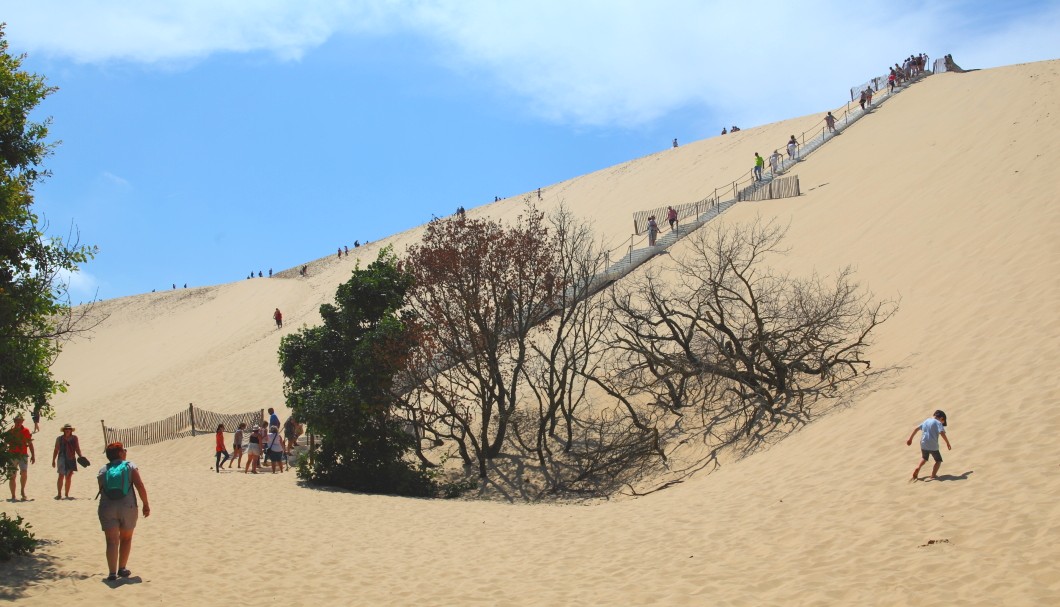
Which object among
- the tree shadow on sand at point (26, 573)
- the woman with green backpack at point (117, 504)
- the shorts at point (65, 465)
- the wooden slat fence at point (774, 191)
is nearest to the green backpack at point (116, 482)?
the woman with green backpack at point (117, 504)

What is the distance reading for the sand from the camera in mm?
7887

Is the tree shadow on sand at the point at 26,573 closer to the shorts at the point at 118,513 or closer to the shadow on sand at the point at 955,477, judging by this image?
the shorts at the point at 118,513

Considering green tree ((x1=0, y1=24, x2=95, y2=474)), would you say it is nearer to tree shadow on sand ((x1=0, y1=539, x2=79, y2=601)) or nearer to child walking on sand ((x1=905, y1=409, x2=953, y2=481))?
tree shadow on sand ((x1=0, y1=539, x2=79, y2=601))

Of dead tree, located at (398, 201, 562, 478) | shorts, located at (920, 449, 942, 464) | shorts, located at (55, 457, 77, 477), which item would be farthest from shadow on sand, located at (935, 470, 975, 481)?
shorts, located at (55, 457, 77, 477)

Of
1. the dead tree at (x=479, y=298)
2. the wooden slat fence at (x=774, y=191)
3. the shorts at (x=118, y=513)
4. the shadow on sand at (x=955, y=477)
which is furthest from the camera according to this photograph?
the wooden slat fence at (x=774, y=191)

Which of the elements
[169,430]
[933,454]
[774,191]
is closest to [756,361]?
[933,454]

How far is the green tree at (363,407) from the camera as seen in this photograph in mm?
17078

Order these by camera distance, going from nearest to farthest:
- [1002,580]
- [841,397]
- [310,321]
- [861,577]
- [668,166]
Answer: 1. [1002,580]
2. [861,577]
3. [841,397]
4. [310,321]
5. [668,166]

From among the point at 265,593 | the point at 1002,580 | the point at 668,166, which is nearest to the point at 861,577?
the point at 1002,580

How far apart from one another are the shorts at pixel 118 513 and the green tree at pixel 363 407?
28.7ft

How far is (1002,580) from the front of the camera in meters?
6.93

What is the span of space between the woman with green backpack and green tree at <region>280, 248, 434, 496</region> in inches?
340

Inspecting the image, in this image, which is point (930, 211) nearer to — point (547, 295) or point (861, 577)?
point (547, 295)

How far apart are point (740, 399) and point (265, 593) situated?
10.6 meters
